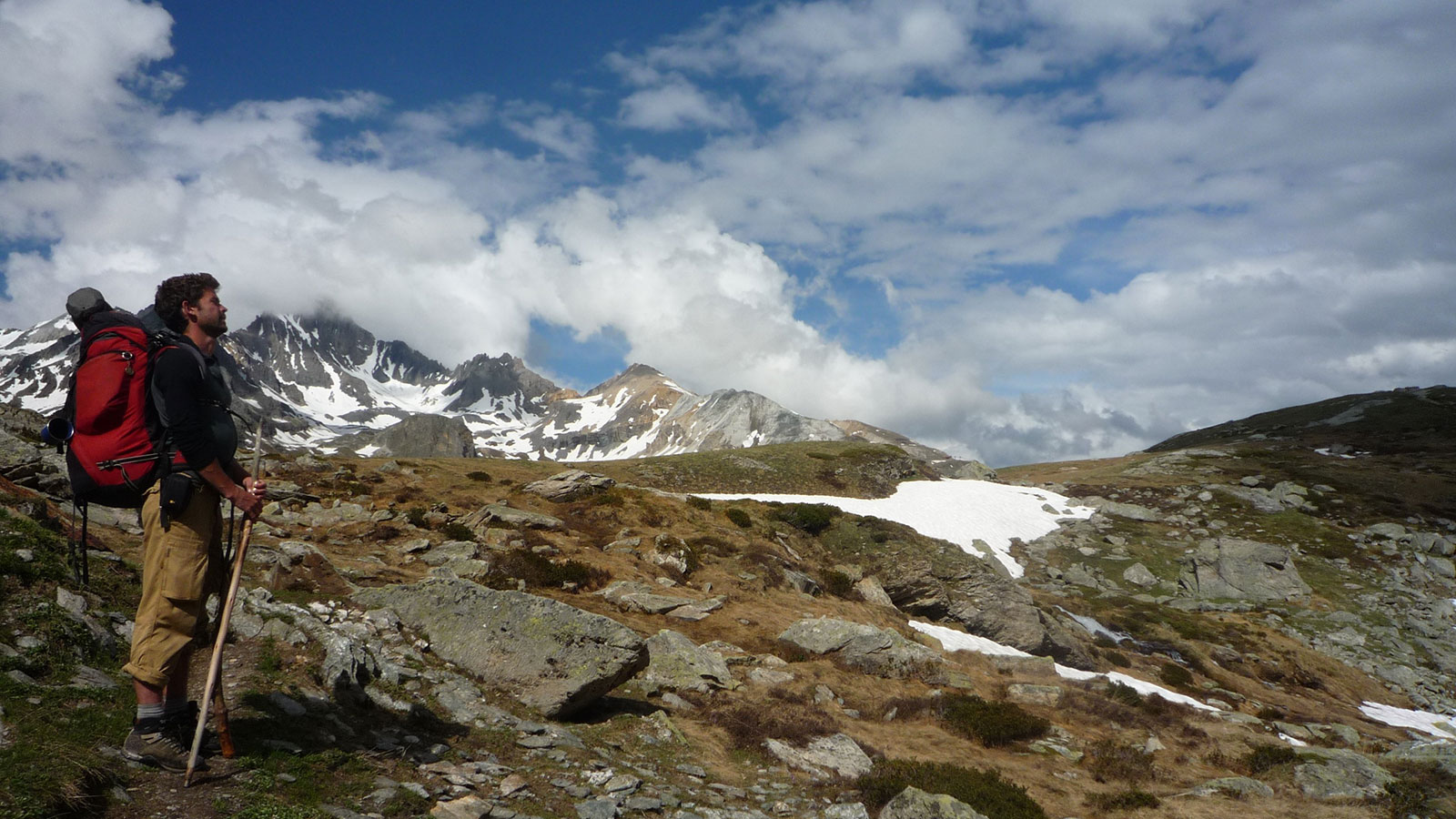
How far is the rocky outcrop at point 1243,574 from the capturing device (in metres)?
43.7

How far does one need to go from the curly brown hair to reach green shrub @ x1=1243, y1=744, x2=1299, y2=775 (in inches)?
995

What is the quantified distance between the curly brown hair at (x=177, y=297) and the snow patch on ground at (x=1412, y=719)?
44.2m

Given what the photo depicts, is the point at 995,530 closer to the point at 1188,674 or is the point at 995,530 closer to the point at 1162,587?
the point at 1162,587

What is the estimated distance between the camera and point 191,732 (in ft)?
20.8

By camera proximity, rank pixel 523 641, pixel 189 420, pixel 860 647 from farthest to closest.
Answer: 1. pixel 860 647
2. pixel 523 641
3. pixel 189 420

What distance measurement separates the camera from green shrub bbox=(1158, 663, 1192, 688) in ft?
95.8

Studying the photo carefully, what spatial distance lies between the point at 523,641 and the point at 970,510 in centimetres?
4841

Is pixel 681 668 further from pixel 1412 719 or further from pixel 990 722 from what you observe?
pixel 1412 719

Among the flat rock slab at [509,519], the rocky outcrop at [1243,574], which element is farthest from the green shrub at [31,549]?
the rocky outcrop at [1243,574]

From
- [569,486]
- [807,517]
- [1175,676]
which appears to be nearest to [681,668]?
[569,486]

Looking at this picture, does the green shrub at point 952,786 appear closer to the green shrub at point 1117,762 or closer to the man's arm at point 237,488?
the green shrub at point 1117,762

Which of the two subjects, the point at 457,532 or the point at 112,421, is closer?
the point at 112,421

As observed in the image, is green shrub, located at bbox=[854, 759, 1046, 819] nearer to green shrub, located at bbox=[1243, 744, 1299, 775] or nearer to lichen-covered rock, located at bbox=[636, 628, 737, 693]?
lichen-covered rock, located at bbox=[636, 628, 737, 693]

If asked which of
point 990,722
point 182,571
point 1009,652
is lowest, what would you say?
point 1009,652
